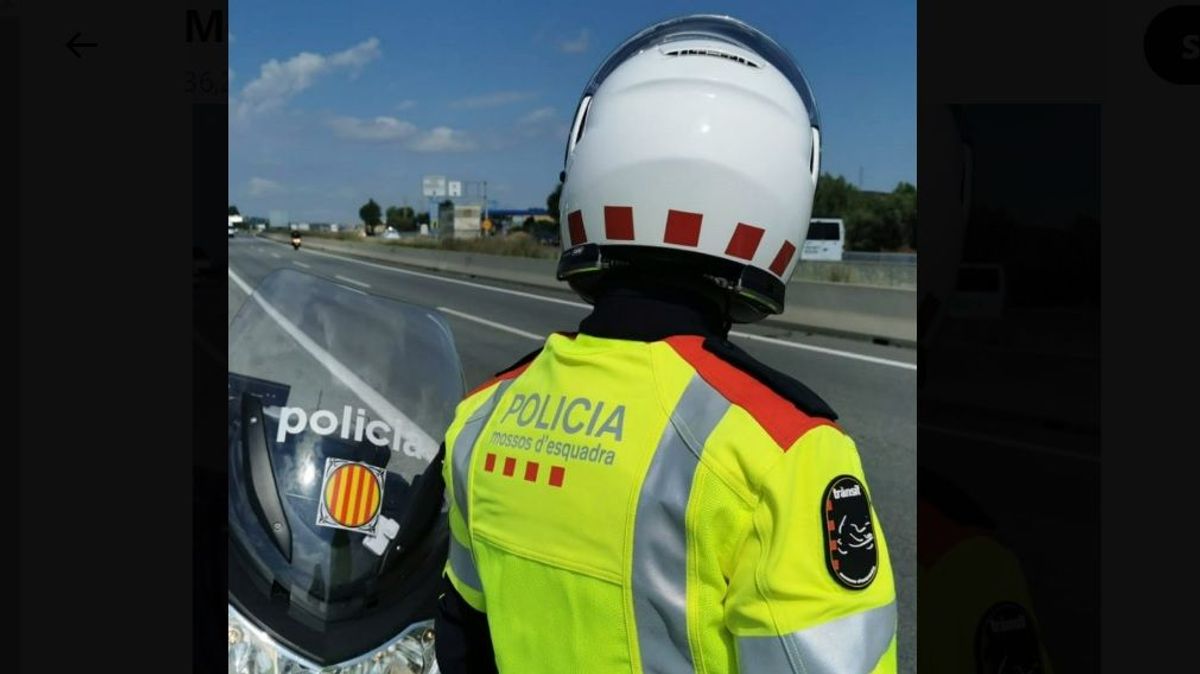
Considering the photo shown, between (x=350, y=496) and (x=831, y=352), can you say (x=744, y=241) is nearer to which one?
(x=350, y=496)

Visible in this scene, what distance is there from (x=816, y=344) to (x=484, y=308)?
6508 mm

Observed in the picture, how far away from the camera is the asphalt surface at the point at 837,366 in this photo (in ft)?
13.7

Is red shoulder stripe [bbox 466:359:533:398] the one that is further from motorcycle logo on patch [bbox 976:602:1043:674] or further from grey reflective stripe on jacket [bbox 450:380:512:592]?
motorcycle logo on patch [bbox 976:602:1043:674]

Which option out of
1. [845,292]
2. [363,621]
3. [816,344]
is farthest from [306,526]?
[845,292]

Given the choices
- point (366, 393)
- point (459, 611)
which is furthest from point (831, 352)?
point (459, 611)

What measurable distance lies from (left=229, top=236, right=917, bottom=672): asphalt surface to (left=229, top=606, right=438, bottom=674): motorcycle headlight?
732mm

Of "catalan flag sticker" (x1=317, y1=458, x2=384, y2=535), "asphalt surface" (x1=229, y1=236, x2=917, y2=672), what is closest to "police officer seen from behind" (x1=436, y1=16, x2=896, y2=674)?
"catalan flag sticker" (x1=317, y1=458, x2=384, y2=535)

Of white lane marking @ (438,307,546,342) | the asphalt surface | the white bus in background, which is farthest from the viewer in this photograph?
the white bus in background

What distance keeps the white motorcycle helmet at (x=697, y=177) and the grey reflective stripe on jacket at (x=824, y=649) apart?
0.46 m

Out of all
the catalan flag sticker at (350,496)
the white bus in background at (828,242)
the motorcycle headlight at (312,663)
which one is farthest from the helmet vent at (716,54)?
the white bus in background at (828,242)

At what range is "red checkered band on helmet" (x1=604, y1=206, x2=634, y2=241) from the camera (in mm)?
1276

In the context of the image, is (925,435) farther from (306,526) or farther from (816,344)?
(816,344)

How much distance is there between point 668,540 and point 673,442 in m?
0.11

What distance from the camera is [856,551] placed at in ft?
3.41
